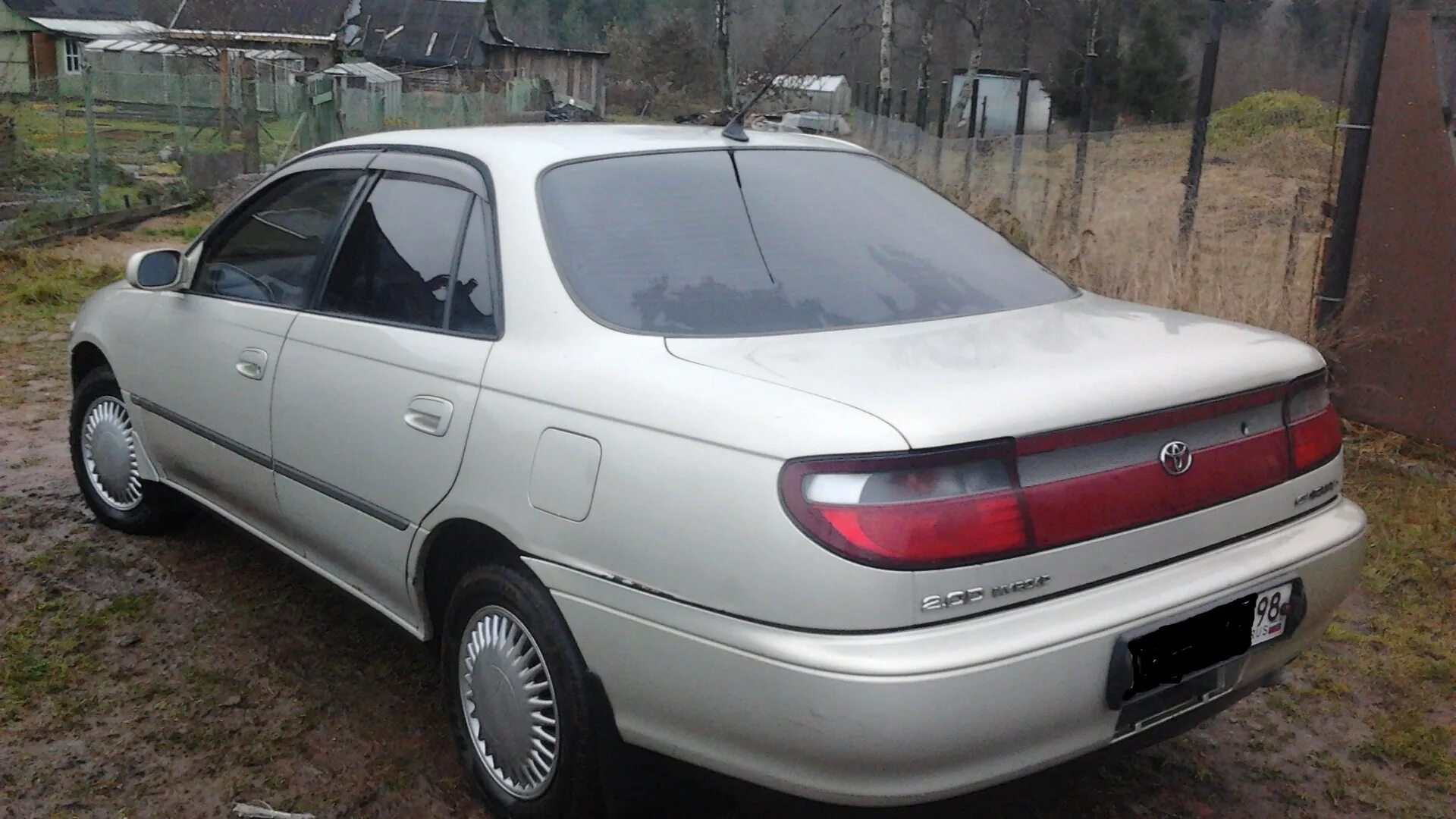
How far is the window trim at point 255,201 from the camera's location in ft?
11.6

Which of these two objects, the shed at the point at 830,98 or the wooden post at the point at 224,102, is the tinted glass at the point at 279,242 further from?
the shed at the point at 830,98

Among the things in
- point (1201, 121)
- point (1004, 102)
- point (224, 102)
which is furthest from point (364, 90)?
point (1201, 121)

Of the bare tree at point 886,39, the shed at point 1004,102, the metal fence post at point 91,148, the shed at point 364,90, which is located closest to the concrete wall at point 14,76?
the metal fence post at point 91,148

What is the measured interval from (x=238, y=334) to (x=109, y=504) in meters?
1.51

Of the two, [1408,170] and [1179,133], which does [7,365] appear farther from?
[1179,133]

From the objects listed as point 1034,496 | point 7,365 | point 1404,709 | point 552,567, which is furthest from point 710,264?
point 7,365

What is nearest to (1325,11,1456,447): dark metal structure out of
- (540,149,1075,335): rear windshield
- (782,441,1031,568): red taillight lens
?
(540,149,1075,335): rear windshield

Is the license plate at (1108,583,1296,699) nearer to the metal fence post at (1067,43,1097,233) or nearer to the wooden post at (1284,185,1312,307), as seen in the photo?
the wooden post at (1284,185,1312,307)

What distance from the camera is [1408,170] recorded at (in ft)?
18.0

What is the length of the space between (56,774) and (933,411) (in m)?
2.42

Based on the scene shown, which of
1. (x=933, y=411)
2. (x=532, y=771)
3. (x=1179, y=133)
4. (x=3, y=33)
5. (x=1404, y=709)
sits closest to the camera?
(x=933, y=411)

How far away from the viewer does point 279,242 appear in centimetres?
382

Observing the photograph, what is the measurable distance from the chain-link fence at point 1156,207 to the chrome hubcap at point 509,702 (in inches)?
170

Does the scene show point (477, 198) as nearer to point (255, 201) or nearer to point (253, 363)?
point (253, 363)
